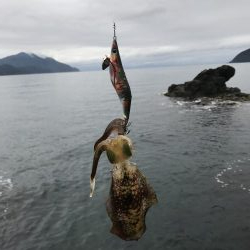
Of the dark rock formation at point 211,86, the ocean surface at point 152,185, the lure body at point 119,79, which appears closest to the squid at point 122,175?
the lure body at point 119,79

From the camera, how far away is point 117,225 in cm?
371

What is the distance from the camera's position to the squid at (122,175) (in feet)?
11.1

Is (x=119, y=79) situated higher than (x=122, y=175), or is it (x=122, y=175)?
(x=119, y=79)

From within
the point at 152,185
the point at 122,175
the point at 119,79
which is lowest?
the point at 152,185

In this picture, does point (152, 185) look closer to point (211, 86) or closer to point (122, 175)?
point (122, 175)

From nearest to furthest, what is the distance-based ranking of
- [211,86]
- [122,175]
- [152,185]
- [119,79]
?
[119,79]
[122,175]
[152,185]
[211,86]

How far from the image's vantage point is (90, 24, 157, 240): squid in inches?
133

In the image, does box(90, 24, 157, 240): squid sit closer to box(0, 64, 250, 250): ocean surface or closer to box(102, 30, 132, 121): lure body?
box(102, 30, 132, 121): lure body

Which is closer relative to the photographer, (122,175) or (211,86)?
(122,175)

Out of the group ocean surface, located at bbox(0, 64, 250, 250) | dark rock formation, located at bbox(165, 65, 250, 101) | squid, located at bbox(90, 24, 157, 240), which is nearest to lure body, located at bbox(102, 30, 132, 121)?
squid, located at bbox(90, 24, 157, 240)

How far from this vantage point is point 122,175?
3.59 metres

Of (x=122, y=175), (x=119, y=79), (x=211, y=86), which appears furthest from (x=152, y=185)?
(x=211, y=86)

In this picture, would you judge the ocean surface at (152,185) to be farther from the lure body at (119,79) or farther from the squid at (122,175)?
the lure body at (119,79)

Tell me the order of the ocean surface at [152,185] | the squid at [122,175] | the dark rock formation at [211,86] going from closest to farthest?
the squid at [122,175] → the ocean surface at [152,185] → the dark rock formation at [211,86]
